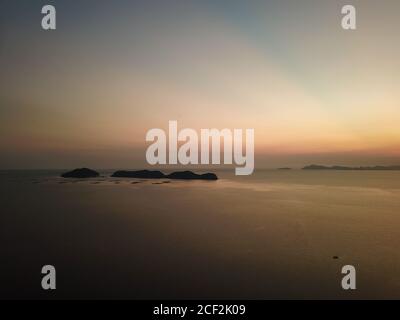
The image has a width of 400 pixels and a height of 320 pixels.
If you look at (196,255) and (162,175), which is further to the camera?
(162,175)

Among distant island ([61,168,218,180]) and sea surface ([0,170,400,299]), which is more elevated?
sea surface ([0,170,400,299])

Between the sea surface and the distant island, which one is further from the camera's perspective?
the distant island

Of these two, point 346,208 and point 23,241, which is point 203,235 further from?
point 346,208

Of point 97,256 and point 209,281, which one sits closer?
point 209,281

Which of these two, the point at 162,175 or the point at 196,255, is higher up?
the point at 196,255

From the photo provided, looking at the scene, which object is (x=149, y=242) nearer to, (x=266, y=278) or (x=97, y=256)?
(x=97, y=256)

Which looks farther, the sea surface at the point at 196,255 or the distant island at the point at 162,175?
the distant island at the point at 162,175

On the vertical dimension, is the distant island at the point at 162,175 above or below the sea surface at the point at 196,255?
below
